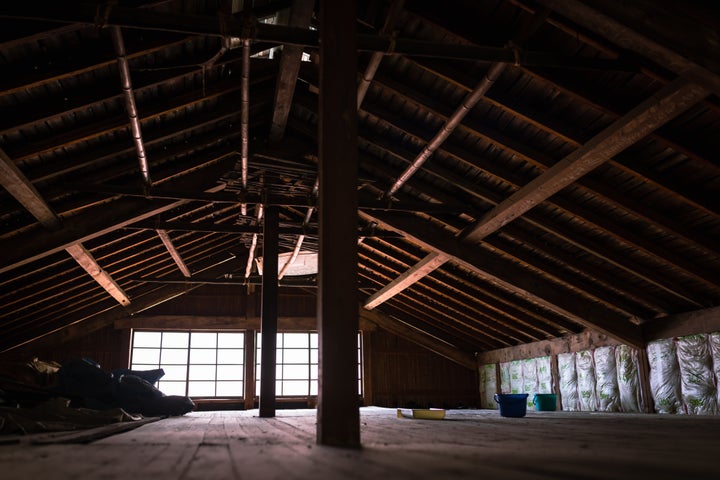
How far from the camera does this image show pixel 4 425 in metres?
4.60

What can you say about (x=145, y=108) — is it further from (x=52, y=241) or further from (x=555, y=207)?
(x=555, y=207)

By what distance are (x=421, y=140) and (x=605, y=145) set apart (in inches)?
93.5

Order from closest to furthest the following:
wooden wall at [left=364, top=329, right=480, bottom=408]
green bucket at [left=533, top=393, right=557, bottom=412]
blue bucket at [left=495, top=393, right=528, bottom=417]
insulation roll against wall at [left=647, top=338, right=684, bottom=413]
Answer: blue bucket at [left=495, top=393, right=528, bottom=417] < insulation roll against wall at [left=647, top=338, right=684, bottom=413] < green bucket at [left=533, top=393, right=557, bottom=412] < wooden wall at [left=364, top=329, right=480, bottom=408]

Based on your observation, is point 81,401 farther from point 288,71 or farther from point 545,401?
point 545,401

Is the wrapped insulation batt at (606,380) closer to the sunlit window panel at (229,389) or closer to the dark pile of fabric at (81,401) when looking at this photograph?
the dark pile of fabric at (81,401)

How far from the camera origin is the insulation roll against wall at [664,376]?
29.6 feet

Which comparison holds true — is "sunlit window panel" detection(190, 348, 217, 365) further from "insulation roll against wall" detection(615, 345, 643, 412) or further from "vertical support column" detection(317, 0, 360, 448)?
"vertical support column" detection(317, 0, 360, 448)

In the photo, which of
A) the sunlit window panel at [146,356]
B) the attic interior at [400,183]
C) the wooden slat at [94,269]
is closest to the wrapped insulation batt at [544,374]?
the attic interior at [400,183]

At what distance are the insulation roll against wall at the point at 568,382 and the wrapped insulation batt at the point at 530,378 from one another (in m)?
1.05

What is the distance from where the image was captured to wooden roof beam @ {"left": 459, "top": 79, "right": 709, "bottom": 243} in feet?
16.8

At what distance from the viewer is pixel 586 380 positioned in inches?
444

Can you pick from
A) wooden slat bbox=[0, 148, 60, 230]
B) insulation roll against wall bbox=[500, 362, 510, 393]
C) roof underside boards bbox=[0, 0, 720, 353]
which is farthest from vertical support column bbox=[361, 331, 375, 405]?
wooden slat bbox=[0, 148, 60, 230]

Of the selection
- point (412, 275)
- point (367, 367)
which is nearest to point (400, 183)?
point (412, 275)

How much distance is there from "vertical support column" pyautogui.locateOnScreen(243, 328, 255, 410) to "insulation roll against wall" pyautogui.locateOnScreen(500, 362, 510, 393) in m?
6.41
